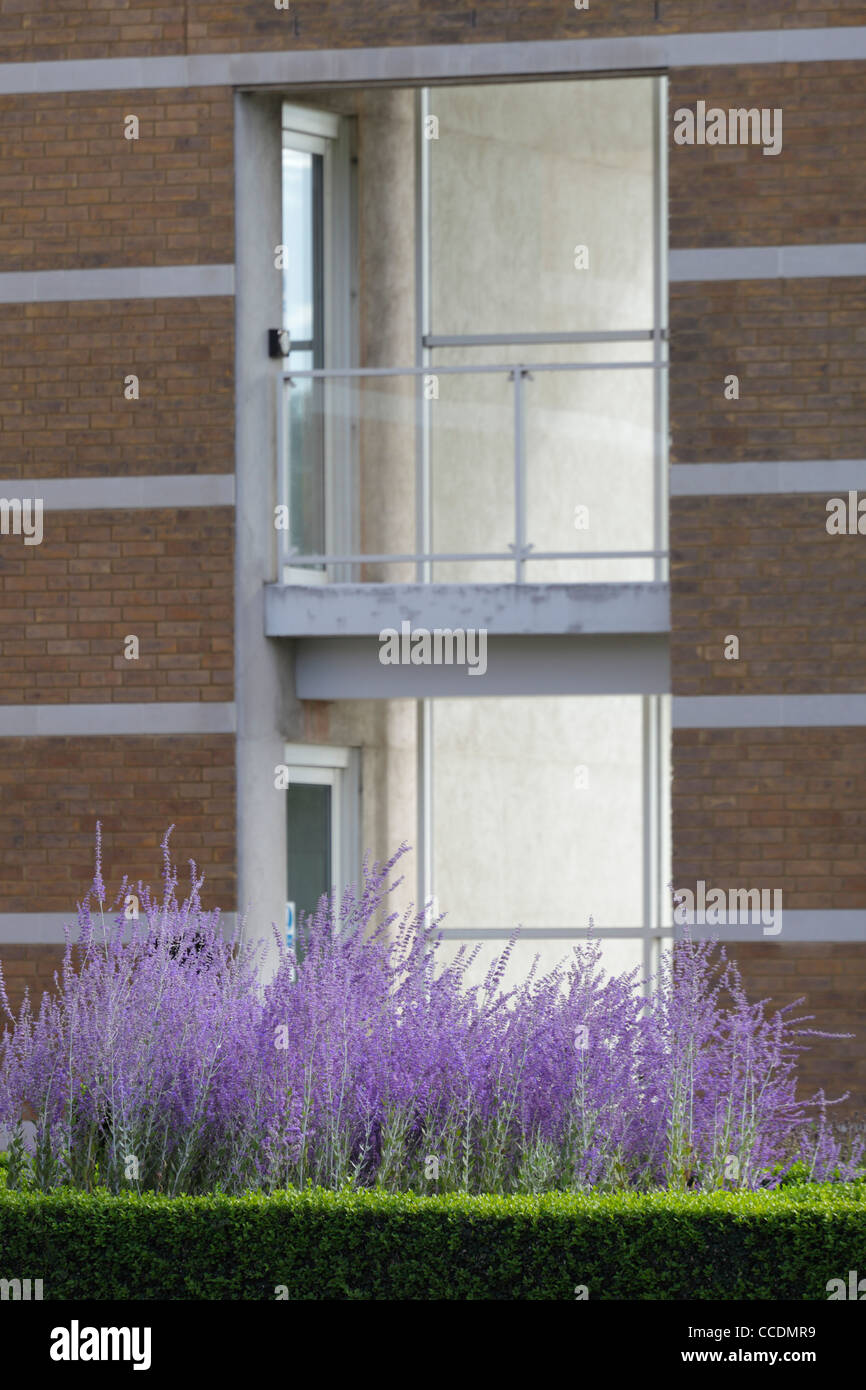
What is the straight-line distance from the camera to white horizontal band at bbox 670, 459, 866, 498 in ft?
38.9

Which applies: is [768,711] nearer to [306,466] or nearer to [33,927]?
[306,466]

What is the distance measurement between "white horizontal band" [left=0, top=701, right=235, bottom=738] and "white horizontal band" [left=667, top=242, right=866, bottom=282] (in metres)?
3.55

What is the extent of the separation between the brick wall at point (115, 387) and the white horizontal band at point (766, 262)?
8.51ft

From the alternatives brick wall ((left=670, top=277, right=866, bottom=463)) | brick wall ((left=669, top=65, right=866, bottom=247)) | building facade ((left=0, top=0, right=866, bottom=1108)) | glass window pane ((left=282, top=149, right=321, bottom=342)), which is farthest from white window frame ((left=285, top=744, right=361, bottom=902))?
brick wall ((left=669, top=65, right=866, bottom=247))

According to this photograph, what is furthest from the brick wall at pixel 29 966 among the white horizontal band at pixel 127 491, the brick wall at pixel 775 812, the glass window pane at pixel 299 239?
the glass window pane at pixel 299 239

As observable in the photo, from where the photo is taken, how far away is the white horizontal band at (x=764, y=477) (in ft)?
38.9

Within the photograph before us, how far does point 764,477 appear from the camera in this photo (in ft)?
39.1

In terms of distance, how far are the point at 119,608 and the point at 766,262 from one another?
4.12 m

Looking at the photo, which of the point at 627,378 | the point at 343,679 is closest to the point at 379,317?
the point at 627,378

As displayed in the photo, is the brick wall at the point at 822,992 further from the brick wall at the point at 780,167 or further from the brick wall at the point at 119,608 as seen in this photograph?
the brick wall at the point at 780,167

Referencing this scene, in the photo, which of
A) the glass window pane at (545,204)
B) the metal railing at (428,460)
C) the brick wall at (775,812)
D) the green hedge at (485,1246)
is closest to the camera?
the green hedge at (485,1246)

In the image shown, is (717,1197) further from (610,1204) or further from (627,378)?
(627,378)

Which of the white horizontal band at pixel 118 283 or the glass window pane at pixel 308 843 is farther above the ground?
the white horizontal band at pixel 118 283

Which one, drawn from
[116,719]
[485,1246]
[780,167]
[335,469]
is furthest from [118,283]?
[485,1246]
